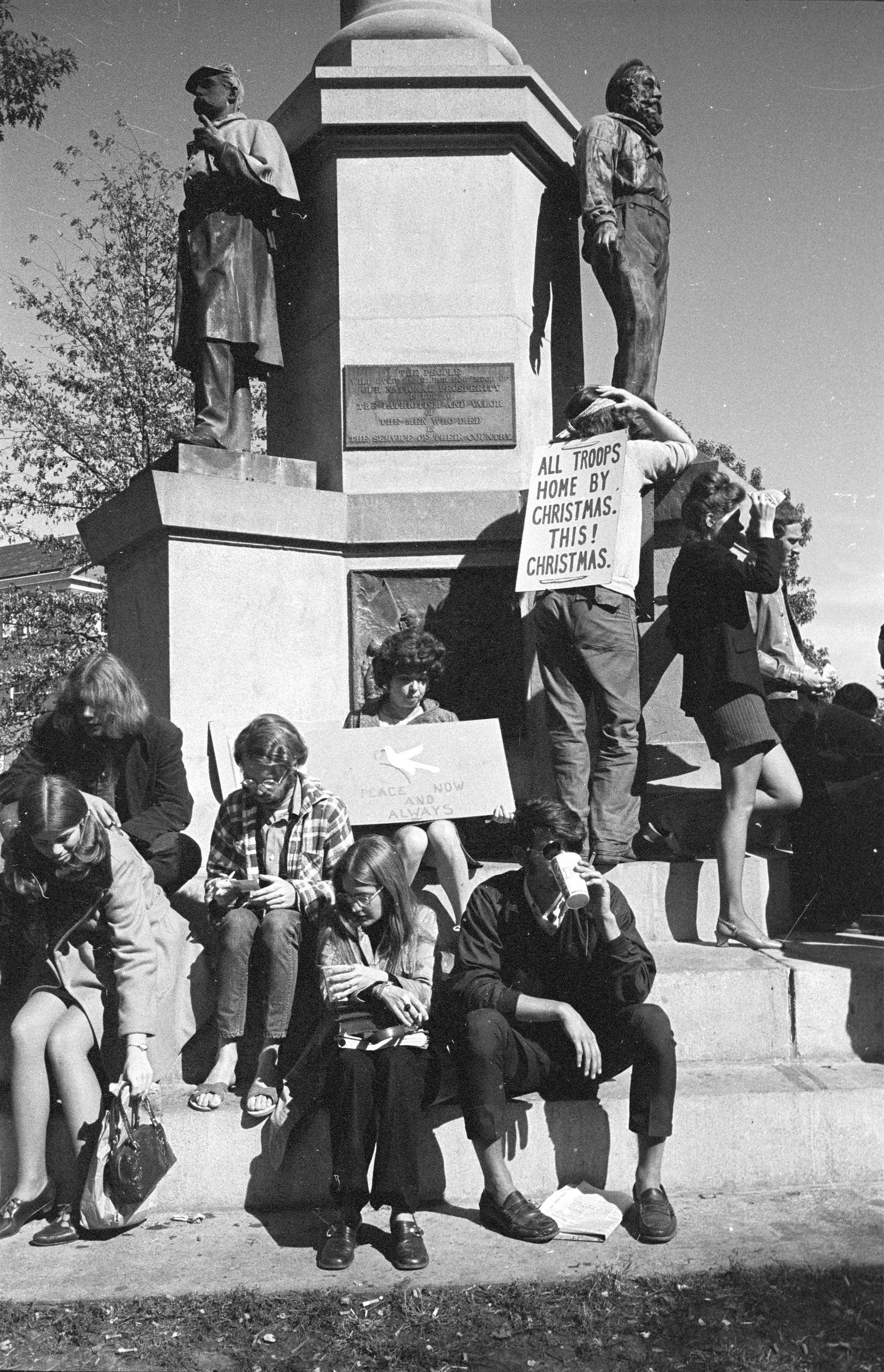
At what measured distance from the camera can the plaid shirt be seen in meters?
4.86

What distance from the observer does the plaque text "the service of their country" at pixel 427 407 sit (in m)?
7.14

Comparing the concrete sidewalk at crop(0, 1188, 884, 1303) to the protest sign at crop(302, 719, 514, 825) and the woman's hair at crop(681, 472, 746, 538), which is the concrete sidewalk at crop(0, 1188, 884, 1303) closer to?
the protest sign at crop(302, 719, 514, 825)

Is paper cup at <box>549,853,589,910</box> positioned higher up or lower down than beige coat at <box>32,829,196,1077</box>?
higher up

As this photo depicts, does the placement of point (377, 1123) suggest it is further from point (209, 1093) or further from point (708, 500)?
point (708, 500)

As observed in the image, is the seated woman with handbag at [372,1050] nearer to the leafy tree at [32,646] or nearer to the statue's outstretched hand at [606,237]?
the statue's outstretched hand at [606,237]

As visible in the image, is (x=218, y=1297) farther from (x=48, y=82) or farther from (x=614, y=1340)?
(x=48, y=82)

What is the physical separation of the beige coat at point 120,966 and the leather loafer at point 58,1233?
1.66 feet

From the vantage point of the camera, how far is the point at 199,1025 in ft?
16.4

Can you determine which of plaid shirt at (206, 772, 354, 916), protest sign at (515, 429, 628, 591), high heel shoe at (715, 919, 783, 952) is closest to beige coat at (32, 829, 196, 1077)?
plaid shirt at (206, 772, 354, 916)

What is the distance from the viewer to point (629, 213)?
731 centimetres

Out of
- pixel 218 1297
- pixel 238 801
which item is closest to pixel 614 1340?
pixel 218 1297

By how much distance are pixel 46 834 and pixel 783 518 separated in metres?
3.38

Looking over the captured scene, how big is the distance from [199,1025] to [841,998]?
2.54 meters

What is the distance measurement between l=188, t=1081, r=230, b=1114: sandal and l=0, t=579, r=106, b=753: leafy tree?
1465 cm
